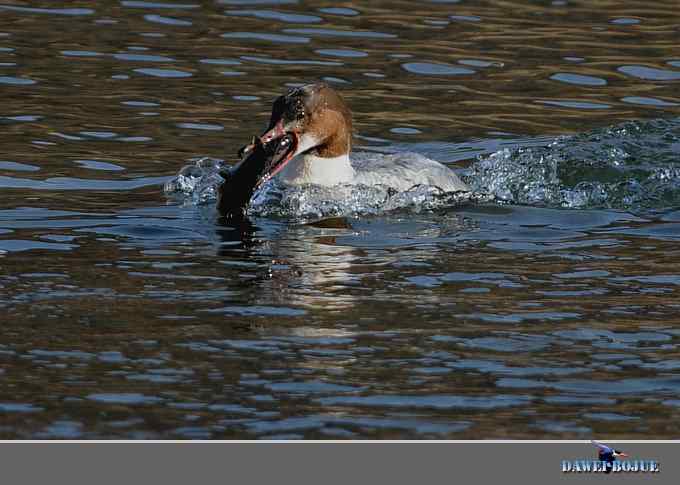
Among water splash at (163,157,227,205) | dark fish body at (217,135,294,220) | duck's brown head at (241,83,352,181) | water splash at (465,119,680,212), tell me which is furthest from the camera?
water splash at (465,119,680,212)

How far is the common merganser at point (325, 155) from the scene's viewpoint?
10258mm

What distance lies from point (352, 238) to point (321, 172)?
1.24 metres

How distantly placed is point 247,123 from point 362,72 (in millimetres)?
2086

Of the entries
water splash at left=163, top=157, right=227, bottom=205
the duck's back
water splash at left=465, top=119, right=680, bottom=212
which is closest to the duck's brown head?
the duck's back

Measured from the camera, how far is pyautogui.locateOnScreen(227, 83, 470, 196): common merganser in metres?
10.3

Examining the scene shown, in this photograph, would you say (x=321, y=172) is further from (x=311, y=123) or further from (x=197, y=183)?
(x=197, y=183)

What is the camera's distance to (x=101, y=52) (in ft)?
48.5

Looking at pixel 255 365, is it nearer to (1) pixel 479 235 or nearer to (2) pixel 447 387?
(2) pixel 447 387

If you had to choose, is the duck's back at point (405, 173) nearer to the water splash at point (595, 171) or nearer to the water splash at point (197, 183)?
the water splash at point (595, 171)

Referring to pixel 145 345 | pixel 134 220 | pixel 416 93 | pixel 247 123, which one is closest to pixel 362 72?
pixel 416 93
